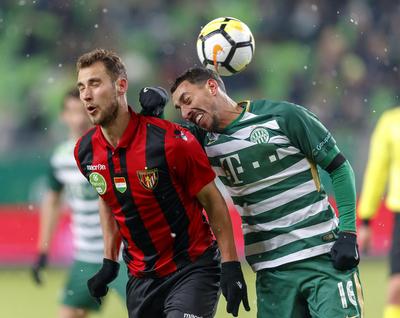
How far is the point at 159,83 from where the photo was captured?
13.0 m

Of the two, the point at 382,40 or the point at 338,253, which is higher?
the point at 382,40

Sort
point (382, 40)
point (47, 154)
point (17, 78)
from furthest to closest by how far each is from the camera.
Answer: point (382, 40)
point (17, 78)
point (47, 154)

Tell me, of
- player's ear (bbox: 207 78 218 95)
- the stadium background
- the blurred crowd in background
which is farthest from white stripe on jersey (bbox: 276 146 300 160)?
the blurred crowd in background

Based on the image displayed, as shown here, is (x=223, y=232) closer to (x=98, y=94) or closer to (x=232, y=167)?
(x=232, y=167)

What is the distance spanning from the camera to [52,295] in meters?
9.91

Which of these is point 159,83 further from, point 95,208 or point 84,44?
point 95,208

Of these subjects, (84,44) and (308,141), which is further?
(84,44)

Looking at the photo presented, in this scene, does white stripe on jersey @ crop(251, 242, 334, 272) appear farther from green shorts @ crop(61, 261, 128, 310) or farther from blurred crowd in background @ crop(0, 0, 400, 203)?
blurred crowd in background @ crop(0, 0, 400, 203)

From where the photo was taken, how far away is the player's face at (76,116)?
6.99 meters

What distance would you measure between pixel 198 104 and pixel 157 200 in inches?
19.4

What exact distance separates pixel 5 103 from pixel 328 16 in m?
4.70

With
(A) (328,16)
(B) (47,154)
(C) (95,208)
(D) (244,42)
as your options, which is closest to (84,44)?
(B) (47,154)

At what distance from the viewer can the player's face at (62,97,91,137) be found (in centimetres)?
699

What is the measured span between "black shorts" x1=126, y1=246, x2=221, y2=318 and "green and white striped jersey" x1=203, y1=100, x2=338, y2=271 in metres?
0.27
